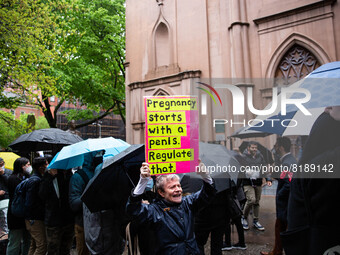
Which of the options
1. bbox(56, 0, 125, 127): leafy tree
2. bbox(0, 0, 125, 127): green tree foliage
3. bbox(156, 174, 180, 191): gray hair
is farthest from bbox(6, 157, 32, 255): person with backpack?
bbox(56, 0, 125, 127): leafy tree

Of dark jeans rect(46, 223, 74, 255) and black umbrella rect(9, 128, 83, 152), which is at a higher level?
black umbrella rect(9, 128, 83, 152)

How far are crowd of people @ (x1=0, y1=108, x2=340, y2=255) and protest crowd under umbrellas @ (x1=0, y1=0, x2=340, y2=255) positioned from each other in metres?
0.01

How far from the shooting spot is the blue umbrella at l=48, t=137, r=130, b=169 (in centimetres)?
444

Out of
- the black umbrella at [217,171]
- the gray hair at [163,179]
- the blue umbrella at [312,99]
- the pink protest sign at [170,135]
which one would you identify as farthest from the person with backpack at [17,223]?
the blue umbrella at [312,99]

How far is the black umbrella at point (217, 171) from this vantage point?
498 cm

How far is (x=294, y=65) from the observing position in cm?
1255

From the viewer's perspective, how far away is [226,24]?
14227mm

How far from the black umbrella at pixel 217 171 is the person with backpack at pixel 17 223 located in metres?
3.25

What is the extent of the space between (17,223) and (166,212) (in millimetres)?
3773

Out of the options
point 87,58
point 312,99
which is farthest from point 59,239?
point 87,58

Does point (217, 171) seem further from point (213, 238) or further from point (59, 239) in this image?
point (59, 239)

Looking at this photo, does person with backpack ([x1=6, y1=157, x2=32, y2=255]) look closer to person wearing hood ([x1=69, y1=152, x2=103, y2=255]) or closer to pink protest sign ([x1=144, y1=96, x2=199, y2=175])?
person wearing hood ([x1=69, y1=152, x2=103, y2=255])

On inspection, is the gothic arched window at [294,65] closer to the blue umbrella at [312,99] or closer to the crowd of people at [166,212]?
the crowd of people at [166,212]

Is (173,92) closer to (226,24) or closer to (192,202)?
(226,24)
